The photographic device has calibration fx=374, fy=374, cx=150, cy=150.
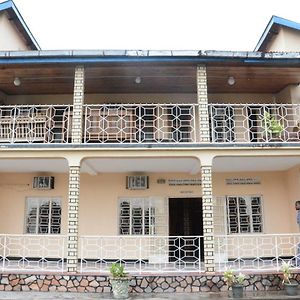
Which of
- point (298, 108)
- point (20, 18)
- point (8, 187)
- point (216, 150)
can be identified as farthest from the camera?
point (20, 18)

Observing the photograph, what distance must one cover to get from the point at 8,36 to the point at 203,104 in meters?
7.91

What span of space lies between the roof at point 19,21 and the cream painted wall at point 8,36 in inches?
6.7

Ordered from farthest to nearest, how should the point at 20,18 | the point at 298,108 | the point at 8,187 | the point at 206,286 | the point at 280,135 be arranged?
1. the point at 20,18
2. the point at 8,187
3. the point at 298,108
4. the point at 280,135
5. the point at 206,286

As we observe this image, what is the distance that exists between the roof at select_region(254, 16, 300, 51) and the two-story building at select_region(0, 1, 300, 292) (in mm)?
42

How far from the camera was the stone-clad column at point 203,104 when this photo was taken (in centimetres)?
984

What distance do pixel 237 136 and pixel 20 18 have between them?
890cm

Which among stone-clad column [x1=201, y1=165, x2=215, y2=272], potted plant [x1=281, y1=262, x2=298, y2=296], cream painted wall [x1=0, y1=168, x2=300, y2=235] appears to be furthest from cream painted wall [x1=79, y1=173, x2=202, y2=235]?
potted plant [x1=281, y1=262, x2=298, y2=296]

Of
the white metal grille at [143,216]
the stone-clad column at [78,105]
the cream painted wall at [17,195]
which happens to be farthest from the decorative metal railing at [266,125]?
the cream painted wall at [17,195]

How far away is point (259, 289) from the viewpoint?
356 inches

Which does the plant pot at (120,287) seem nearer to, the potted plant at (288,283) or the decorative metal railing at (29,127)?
the potted plant at (288,283)

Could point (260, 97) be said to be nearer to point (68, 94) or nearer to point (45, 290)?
point (68, 94)

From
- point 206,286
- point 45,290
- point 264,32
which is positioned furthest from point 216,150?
point 264,32

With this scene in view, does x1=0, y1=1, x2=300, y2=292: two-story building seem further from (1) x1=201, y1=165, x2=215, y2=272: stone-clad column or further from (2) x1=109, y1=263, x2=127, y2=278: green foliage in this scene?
(2) x1=109, y1=263, x2=127, y2=278: green foliage

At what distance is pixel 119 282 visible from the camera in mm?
8406
